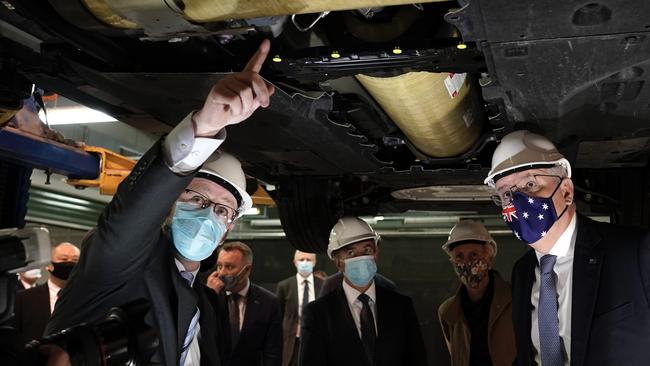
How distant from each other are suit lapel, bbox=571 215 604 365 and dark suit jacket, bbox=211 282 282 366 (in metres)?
3.43

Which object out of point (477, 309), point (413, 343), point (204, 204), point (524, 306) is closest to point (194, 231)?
point (204, 204)

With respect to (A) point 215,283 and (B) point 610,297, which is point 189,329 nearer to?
(B) point 610,297

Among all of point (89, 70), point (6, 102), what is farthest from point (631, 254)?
point (6, 102)

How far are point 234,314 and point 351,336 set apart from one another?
1706 mm

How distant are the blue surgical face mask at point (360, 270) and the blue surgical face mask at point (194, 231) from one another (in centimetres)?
205

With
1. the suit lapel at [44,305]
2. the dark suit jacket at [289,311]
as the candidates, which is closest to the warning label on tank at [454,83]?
the suit lapel at [44,305]

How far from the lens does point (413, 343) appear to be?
4.54 metres

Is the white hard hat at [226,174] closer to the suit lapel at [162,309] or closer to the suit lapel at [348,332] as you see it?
the suit lapel at [162,309]

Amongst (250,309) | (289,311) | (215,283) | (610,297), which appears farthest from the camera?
(289,311)

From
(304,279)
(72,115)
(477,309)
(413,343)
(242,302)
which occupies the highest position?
(72,115)

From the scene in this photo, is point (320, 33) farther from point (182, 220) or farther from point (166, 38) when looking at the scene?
point (182, 220)

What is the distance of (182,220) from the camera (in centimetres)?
274

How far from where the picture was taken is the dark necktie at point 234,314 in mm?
5637

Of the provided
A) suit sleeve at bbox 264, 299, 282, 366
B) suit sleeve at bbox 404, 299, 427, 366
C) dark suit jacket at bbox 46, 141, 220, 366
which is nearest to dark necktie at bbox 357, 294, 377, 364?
suit sleeve at bbox 404, 299, 427, 366
